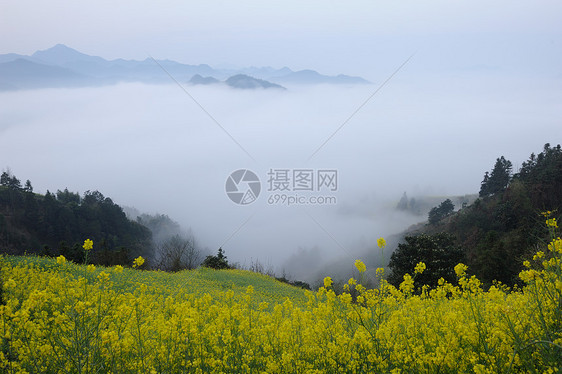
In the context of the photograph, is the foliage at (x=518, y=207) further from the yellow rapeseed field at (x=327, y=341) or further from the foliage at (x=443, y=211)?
the yellow rapeseed field at (x=327, y=341)

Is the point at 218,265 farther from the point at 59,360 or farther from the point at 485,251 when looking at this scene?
the point at 59,360

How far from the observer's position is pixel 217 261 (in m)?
29.0

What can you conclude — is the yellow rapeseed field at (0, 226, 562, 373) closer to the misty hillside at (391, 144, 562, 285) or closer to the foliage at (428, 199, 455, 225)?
the misty hillside at (391, 144, 562, 285)

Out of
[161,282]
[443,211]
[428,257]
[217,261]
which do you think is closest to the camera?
[161,282]

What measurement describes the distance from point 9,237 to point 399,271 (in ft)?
139

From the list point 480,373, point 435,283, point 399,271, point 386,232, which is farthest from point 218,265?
point 386,232

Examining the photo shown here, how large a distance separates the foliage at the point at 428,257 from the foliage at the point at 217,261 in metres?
10.7

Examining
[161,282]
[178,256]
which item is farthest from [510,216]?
[161,282]

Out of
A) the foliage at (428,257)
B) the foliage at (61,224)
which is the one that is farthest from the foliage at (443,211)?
Result: the foliage at (428,257)

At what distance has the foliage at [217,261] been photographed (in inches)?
1130

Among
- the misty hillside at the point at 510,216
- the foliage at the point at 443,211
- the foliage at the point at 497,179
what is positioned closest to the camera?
the misty hillside at the point at 510,216

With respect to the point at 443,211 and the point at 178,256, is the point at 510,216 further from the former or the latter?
the point at 178,256

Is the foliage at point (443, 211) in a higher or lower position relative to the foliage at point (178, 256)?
higher

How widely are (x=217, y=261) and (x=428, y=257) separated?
42.9 feet
